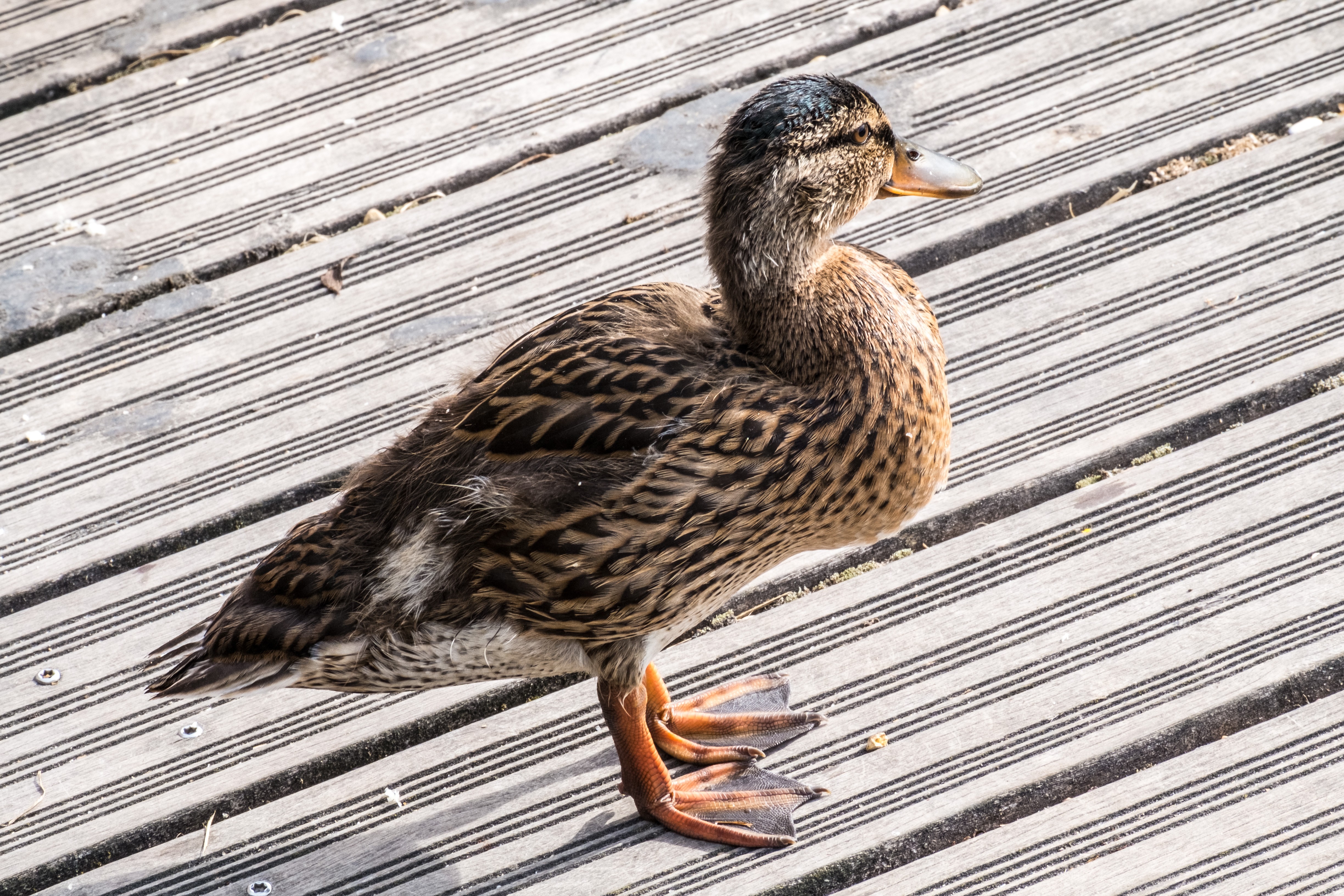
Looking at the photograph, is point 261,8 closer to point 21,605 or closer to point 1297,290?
point 21,605

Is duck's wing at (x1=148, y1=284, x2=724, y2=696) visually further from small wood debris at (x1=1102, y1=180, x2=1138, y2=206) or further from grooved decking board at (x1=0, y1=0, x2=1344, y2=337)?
small wood debris at (x1=1102, y1=180, x2=1138, y2=206)

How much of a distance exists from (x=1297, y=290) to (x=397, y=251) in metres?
2.09

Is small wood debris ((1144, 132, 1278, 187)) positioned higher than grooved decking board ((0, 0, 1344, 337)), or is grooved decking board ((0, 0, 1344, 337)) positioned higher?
grooved decking board ((0, 0, 1344, 337))

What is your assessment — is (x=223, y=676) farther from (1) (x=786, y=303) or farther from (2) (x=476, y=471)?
(1) (x=786, y=303)

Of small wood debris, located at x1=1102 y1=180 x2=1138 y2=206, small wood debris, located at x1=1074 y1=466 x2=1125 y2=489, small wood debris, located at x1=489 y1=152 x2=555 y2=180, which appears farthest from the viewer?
small wood debris, located at x1=489 y1=152 x2=555 y2=180

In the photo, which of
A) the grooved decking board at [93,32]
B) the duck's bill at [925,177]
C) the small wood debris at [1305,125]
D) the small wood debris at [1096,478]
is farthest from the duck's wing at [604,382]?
the grooved decking board at [93,32]

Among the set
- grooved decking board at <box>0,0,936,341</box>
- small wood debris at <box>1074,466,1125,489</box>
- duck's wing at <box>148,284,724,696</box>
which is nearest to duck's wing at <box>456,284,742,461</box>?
duck's wing at <box>148,284,724,696</box>

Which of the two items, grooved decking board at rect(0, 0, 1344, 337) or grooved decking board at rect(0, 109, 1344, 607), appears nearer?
grooved decking board at rect(0, 109, 1344, 607)

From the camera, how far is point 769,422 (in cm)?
243

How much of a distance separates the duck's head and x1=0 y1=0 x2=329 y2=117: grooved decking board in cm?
208

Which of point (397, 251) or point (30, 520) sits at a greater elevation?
point (397, 251)

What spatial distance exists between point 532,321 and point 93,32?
64.7 inches

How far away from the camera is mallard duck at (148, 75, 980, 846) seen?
7.88ft

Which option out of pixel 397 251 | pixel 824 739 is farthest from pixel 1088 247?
pixel 397 251
